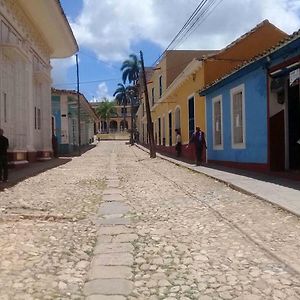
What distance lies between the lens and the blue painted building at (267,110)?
1153 cm

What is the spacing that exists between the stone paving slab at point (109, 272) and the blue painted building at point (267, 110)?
7.22 metres

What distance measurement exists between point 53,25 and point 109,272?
17.3 m

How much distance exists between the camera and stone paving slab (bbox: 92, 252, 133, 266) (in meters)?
4.77

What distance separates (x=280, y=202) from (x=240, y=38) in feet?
44.1

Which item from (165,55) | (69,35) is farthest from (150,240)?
(165,55)

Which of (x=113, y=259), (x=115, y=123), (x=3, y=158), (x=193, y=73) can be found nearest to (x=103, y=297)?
(x=113, y=259)

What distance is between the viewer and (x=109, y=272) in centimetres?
450

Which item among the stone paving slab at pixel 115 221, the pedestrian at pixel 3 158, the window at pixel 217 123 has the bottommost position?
the stone paving slab at pixel 115 221

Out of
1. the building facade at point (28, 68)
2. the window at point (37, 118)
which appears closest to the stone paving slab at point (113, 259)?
the building facade at point (28, 68)

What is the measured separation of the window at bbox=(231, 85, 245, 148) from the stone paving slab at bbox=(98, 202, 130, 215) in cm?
711

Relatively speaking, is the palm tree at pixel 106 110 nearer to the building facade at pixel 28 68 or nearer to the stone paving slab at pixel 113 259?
the building facade at pixel 28 68

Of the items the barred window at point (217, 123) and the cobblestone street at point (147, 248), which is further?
the barred window at point (217, 123)

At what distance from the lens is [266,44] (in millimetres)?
20328

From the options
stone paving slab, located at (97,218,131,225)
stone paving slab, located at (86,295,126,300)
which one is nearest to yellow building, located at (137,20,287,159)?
stone paving slab, located at (97,218,131,225)
